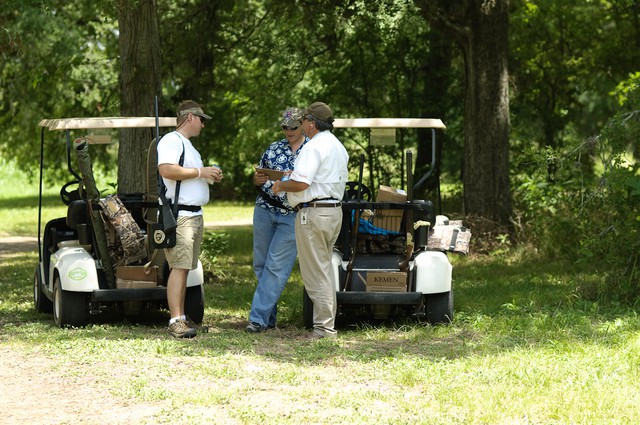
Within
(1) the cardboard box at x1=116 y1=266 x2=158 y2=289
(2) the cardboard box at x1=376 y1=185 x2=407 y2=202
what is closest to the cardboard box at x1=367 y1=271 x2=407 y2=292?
(2) the cardboard box at x1=376 y1=185 x2=407 y2=202

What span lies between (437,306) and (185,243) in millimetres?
2174

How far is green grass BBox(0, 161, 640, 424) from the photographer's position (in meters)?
5.92

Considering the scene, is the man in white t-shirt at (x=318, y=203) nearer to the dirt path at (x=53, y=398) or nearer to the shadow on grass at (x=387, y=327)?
the shadow on grass at (x=387, y=327)

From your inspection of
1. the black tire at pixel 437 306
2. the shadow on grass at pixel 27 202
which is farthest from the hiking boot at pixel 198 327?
the shadow on grass at pixel 27 202

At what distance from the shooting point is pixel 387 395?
628 cm

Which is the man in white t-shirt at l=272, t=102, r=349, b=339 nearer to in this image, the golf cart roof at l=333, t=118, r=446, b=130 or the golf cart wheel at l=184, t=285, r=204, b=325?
the golf cart roof at l=333, t=118, r=446, b=130

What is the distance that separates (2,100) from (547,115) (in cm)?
1486

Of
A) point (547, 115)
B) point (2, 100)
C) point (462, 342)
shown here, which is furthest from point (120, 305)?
point (2, 100)

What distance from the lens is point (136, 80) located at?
40.6ft

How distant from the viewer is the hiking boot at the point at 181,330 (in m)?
8.34

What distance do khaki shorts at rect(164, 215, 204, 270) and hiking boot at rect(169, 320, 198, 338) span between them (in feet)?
1.45

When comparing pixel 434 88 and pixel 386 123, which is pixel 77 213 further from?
pixel 434 88

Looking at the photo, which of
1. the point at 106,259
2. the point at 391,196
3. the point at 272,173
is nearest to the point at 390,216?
the point at 391,196

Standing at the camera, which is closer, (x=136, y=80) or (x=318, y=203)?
(x=318, y=203)
